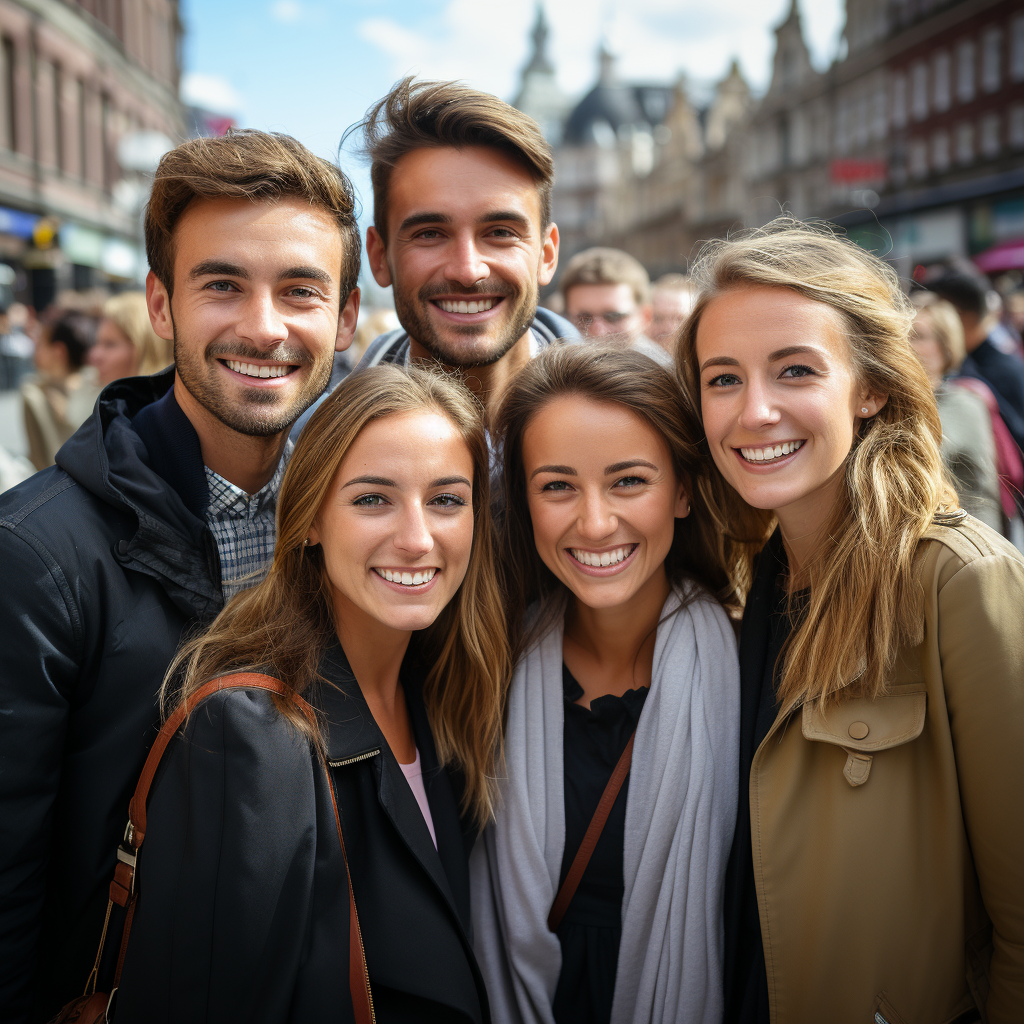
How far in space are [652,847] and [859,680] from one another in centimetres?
77

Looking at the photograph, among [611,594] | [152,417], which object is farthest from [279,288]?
[611,594]

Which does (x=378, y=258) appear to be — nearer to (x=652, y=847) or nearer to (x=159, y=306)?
(x=159, y=306)

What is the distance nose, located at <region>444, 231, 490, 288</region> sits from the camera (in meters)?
3.18

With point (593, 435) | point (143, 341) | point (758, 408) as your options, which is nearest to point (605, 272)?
point (143, 341)

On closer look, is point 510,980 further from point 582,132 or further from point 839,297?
point 582,132

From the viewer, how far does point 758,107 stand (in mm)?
44781

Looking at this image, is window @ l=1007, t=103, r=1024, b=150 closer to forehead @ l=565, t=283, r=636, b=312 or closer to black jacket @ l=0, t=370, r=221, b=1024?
forehead @ l=565, t=283, r=636, b=312

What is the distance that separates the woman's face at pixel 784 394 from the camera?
2.31m

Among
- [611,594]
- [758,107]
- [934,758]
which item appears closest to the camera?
[934,758]

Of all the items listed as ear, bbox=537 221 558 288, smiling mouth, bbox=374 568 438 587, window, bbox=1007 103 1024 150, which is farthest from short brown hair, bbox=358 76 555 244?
window, bbox=1007 103 1024 150

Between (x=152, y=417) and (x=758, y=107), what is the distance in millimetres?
49065

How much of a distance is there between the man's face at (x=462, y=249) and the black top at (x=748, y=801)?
4.80ft

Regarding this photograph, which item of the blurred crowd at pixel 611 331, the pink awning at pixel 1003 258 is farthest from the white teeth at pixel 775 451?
the pink awning at pixel 1003 258

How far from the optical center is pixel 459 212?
10.6ft
